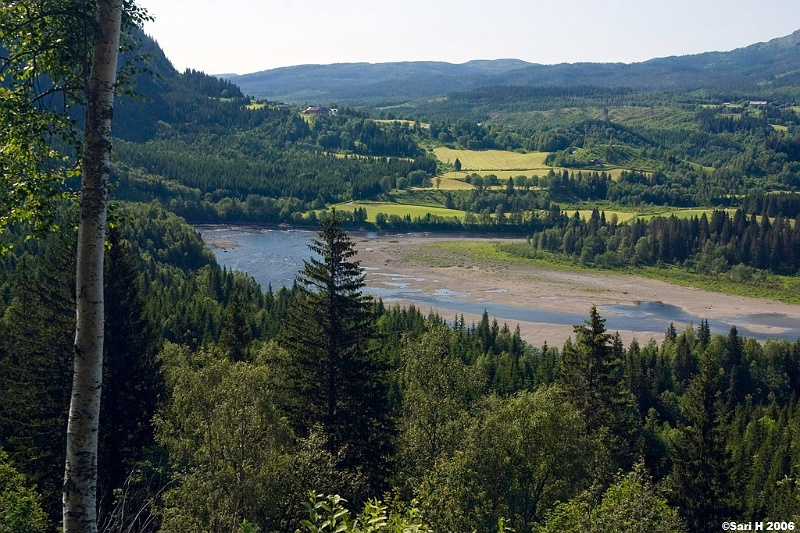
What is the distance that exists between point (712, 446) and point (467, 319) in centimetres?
7004

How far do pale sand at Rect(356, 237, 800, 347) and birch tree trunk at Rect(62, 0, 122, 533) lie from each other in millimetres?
85759

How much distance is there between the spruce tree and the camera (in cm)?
2766

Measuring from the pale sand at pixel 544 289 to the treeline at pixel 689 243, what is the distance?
12736 millimetres

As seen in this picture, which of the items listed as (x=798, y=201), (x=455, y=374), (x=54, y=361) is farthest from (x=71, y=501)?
(x=798, y=201)

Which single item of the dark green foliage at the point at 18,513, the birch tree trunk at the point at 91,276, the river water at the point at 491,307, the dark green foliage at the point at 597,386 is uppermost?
the birch tree trunk at the point at 91,276

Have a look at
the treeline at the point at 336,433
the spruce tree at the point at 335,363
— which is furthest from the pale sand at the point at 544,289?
the spruce tree at the point at 335,363

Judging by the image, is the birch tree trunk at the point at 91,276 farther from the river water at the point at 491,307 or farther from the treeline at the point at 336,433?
the river water at the point at 491,307

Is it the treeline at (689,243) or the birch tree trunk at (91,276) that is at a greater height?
the birch tree trunk at (91,276)

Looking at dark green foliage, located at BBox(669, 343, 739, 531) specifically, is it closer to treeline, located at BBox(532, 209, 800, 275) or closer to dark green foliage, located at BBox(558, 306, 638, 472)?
dark green foliage, located at BBox(558, 306, 638, 472)

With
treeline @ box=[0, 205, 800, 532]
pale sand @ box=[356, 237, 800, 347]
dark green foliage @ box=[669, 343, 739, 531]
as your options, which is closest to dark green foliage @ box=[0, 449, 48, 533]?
treeline @ box=[0, 205, 800, 532]

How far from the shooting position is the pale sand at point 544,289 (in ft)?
353

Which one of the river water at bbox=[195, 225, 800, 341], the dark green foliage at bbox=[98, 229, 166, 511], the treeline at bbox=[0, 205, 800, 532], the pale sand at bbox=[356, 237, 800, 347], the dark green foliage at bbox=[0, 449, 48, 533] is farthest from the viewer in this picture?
the pale sand at bbox=[356, 237, 800, 347]

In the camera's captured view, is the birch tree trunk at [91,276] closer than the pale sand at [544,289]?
Yes

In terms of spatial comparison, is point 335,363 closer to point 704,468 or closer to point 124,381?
point 124,381
